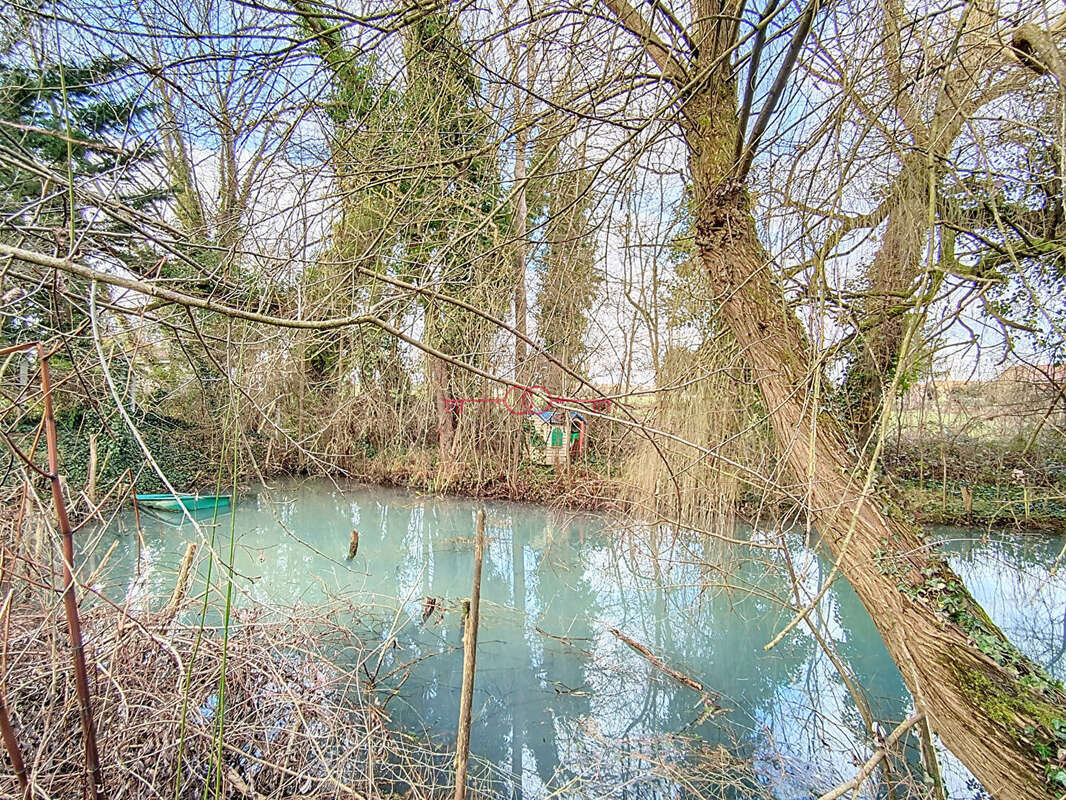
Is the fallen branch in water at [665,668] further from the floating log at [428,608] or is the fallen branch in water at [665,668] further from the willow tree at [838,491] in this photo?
the willow tree at [838,491]

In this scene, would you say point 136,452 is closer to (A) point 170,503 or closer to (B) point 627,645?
(A) point 170,503

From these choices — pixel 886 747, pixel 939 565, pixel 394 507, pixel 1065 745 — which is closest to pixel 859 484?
pixel 939 565

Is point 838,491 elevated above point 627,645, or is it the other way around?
point 838,491

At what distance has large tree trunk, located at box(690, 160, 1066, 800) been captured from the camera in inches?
50.0

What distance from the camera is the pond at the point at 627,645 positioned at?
7.62 ft

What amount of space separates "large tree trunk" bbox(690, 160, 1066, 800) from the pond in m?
0.20

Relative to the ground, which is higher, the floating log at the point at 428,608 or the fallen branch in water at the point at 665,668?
the floating log at the point at 428,608

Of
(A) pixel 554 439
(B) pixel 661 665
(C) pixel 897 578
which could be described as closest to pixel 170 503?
(A) pixel 554 439

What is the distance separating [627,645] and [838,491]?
92.0 inches

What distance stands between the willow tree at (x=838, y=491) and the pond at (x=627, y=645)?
0.73 feet

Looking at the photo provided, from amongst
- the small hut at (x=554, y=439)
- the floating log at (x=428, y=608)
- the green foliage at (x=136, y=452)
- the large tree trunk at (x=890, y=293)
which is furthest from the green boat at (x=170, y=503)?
the large tree trunk at (x=890, y=293)

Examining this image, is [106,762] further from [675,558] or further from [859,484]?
[675,558]

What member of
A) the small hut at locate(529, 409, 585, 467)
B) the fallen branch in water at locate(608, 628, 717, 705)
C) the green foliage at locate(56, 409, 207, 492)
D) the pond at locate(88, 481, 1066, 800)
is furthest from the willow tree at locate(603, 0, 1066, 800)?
the green foliage at locate(56, 409, 207, 492)

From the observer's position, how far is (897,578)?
155cm
